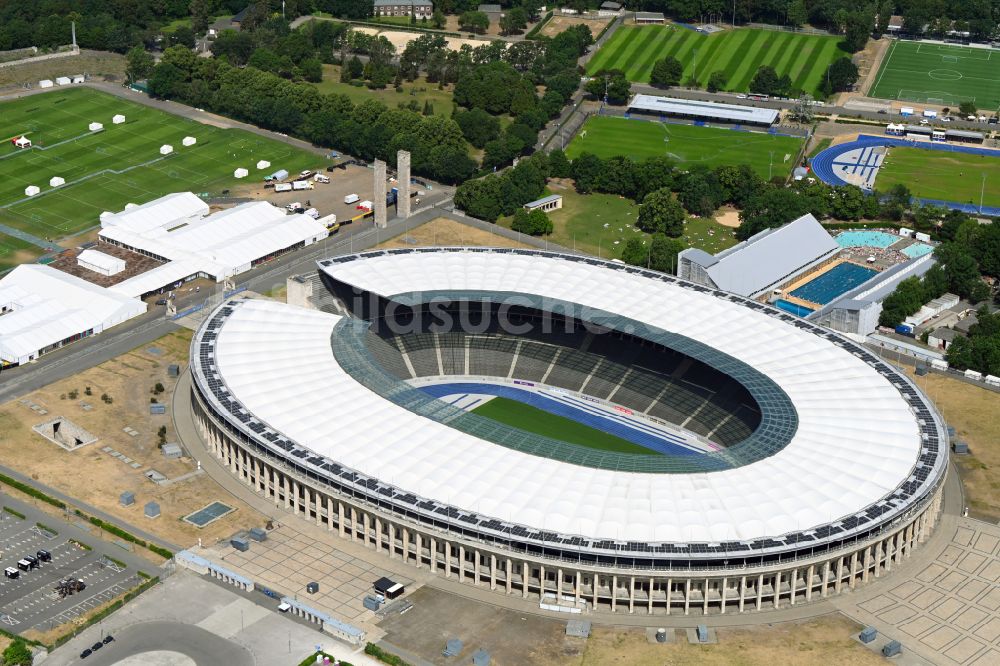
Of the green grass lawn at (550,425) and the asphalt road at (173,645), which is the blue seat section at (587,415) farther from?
the asphalt road at (173,645)

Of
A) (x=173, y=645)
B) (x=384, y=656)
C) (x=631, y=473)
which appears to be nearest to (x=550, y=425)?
(x=631, y=473)

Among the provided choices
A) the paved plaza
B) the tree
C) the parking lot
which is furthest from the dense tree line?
the tree

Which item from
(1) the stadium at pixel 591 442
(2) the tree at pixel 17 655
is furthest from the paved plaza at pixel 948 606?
(2) the tree at pixel 17 655

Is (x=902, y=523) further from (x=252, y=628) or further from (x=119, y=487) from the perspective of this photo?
(x=119, y=487)

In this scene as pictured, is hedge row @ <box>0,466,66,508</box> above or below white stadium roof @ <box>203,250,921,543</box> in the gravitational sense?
below

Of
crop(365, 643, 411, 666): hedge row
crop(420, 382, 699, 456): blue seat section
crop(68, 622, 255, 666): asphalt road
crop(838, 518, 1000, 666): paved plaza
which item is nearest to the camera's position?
crop(365, 643, 411, 666): hedge row

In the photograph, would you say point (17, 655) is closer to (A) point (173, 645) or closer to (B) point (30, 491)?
(A) point (173, 645)

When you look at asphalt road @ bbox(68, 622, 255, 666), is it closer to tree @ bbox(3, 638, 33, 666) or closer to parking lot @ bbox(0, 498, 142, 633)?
tree @ bbox(3, 638, 33, 666)
